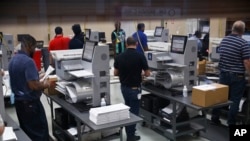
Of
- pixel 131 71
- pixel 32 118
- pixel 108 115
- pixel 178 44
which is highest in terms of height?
pixel 178 44

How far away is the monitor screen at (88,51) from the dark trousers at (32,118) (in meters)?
0.73

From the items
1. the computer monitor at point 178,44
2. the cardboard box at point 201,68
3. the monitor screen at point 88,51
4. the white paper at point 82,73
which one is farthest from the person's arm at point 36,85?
the cardboard box at point 201,68

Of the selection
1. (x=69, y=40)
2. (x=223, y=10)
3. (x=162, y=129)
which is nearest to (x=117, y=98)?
(x=69, y=40)

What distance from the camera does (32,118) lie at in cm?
293

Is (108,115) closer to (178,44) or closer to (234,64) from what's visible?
(178,44)

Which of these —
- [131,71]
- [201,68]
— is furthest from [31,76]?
[201,68]

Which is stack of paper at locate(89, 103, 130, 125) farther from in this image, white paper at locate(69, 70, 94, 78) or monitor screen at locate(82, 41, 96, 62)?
monitor screen at locate(82, 41, 96, 62)

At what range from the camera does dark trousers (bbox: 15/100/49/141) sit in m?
2.88

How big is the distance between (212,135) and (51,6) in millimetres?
3714

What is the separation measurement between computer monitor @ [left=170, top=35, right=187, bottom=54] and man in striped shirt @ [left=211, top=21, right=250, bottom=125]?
21.1 inches

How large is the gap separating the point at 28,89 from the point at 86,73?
0.64 metres

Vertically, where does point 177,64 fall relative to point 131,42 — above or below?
below

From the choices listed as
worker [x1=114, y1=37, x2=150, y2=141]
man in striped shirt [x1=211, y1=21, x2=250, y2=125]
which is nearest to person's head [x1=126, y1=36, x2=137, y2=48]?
worker [x1=114, y1=37, x2=150, y2=141]

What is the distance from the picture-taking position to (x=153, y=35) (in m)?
7.95
